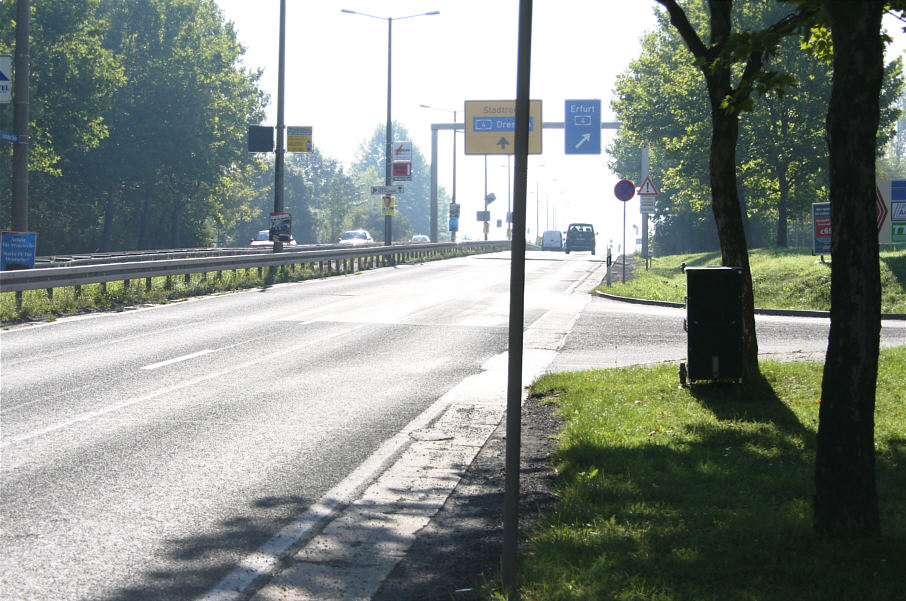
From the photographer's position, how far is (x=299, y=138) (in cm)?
3412

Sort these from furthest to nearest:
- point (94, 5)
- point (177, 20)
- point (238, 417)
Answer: point (177, 20) < point (94, 5) < point (238, 417)

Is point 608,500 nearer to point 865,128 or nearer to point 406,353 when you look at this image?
point 865,128

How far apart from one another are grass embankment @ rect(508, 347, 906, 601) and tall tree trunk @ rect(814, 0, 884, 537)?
29cm

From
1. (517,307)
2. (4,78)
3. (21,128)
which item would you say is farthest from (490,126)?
(517,307)

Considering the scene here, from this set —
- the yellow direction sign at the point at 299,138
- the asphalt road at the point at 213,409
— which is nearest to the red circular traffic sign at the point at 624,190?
the asphalt road at the point at 213,409

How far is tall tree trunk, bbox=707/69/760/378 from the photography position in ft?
33.6

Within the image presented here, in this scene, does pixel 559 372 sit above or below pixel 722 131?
below

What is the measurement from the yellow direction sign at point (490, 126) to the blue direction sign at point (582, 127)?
2521mm

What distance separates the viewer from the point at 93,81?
156 ft

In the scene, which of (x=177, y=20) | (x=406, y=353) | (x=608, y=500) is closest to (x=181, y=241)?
(x=177, y=20)

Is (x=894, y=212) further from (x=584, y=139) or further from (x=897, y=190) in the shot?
(x=584, y=139)

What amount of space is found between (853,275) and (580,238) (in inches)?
2701

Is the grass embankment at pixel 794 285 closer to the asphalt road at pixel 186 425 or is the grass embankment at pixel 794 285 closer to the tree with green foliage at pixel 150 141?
the asphalt road at pixel 186 425

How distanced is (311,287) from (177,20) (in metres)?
38.8
